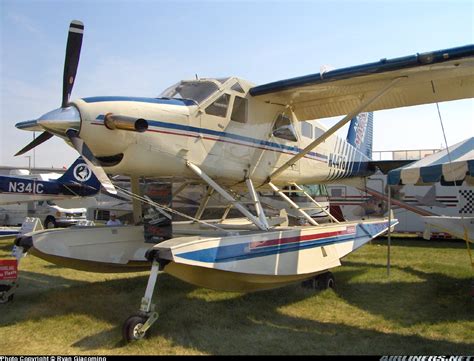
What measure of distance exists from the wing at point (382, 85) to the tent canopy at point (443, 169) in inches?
39.8

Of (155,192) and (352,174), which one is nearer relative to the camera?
(155,192)

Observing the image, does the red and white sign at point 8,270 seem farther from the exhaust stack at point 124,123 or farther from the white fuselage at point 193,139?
the exhaust stack at point 124,123

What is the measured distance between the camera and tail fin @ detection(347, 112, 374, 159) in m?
12.7

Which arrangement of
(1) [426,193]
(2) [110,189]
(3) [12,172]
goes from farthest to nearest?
(3) [12,172] < (1) [426,193] < (2) [110,189]

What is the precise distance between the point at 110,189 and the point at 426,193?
1391 centimetres

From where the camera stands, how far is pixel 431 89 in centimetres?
740

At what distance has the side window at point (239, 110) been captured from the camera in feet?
23.3

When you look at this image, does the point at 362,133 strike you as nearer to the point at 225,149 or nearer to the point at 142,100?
the point at 225,149

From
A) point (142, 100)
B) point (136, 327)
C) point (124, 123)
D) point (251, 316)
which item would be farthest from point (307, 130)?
point (136, 327)

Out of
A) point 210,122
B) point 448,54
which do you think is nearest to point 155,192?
point 210,122

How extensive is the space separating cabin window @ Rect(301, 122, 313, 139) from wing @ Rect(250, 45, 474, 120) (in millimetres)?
231

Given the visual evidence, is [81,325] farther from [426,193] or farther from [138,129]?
[426,193]

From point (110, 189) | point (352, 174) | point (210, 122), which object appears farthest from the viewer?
point (352, 174)

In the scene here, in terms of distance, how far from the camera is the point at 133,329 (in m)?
4.63
